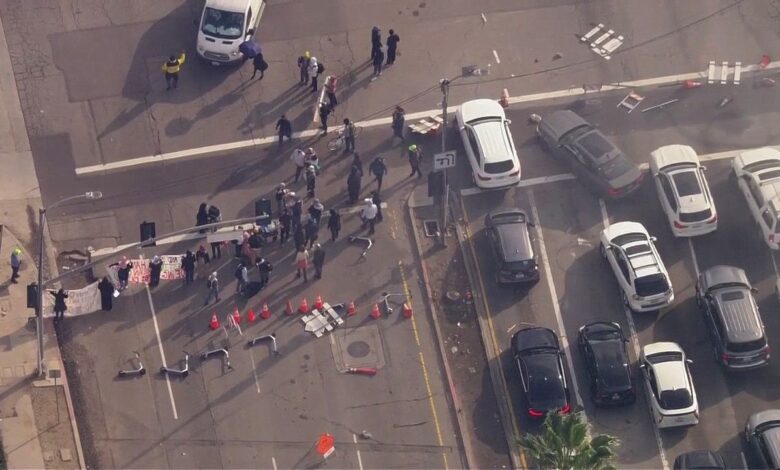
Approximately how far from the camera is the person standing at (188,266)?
45062mm

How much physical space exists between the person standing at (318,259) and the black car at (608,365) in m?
9.28

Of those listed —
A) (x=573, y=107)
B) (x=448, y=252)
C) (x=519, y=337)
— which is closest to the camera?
(x=519, y=337)

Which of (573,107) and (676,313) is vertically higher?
(573,107)

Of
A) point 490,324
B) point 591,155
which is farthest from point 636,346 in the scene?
point 591,155

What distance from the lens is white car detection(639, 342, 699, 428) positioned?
41969mm

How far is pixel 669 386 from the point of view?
41969 millimetres

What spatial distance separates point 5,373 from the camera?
145 feet

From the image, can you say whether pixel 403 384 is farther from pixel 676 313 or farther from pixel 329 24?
pixel 329 24

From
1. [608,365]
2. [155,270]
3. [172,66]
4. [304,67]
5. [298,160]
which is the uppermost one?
[172,66]

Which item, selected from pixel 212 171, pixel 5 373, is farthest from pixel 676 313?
pixel 5 373

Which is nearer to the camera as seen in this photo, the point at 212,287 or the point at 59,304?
the point at 59,304

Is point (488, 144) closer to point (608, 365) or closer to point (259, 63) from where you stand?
point (608, 365)

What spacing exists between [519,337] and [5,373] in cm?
1721

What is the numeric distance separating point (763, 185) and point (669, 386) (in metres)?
8.53
